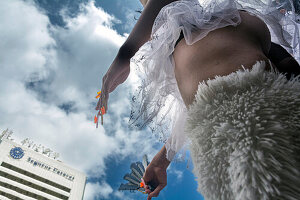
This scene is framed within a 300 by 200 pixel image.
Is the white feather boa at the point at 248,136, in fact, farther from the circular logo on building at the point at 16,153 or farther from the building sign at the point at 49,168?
the building sign at the point at 49,168

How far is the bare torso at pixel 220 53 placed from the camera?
1.74 feet

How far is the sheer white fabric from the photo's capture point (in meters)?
0.73

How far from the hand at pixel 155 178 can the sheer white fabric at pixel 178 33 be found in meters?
0.11

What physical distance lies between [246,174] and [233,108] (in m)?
0.13

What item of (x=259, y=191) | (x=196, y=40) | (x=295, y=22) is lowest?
(x=259, y=191)

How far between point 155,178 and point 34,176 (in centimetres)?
3619

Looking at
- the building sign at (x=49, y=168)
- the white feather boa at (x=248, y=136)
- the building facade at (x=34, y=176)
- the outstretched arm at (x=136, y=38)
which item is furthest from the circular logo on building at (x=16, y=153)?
the white feather boa at (x=248, y=136)

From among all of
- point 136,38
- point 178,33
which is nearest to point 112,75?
point 136,38

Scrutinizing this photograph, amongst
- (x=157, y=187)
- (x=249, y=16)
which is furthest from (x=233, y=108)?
(x=157, y=187)

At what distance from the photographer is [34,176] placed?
1217 inches

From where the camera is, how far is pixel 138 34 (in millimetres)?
791

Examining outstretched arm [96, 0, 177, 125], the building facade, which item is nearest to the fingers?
outstretched arm [96, 0, 177, 125]

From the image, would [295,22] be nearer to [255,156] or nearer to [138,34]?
[138,34]

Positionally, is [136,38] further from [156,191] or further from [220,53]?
[156,191]
